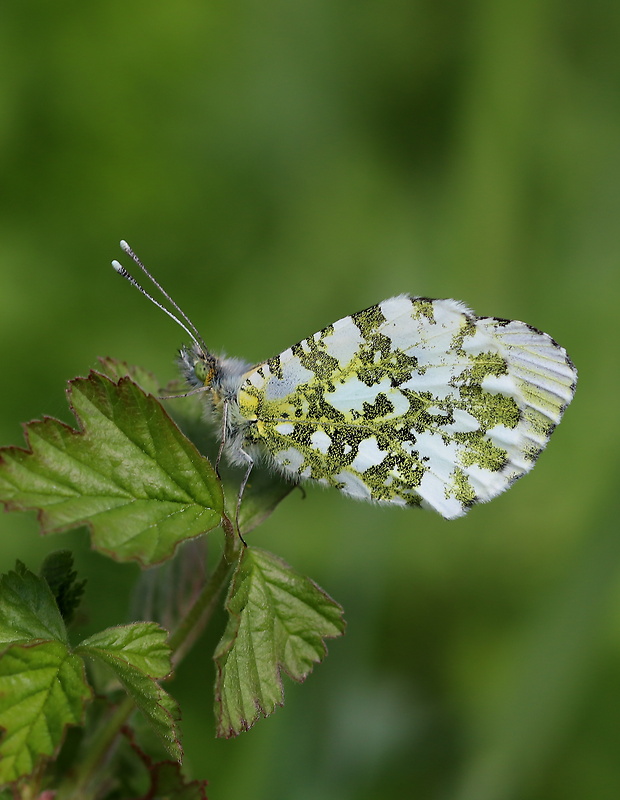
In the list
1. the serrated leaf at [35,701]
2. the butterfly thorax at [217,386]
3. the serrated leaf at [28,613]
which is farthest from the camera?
the butterfly thorax at [217,386]

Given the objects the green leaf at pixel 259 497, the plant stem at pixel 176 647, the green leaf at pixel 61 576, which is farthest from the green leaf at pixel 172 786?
the green leaf at pixel 259 497

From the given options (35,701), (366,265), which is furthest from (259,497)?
(366,265)

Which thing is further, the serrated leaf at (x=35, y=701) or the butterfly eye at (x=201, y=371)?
the butterfly eye at (x=201, y=371)

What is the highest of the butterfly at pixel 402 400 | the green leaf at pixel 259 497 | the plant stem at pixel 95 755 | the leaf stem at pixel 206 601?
the butterfly at pixel 402 400

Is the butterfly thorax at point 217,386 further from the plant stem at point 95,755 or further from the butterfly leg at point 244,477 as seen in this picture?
the plant stem at point 95,755

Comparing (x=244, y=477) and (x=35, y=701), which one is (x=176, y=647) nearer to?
(x=35, y=701)

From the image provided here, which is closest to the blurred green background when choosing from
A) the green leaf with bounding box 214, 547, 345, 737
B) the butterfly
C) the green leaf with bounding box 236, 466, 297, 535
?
the butterfly

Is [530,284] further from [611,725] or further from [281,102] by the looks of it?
[611,725]

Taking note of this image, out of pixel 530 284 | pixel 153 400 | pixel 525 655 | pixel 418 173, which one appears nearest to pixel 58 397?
pixel 153 400
